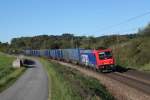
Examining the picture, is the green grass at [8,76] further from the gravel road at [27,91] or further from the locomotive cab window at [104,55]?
the locomotive cab window at [104,55]

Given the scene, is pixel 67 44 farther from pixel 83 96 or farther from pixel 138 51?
pixel 83 96

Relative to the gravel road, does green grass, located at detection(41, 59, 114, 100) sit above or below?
above

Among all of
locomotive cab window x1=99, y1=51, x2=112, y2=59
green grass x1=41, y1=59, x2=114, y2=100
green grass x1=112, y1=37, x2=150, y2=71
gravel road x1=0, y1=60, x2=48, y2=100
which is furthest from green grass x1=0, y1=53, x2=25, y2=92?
green grass x1=112, y1=37, x2=150, y2=71

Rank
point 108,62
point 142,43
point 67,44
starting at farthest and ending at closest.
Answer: point 67,44, point 142,43, point 108,62

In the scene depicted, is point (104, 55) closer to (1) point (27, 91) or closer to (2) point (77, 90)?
(1) point (27, 91)

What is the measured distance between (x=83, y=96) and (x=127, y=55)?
42.4 meters

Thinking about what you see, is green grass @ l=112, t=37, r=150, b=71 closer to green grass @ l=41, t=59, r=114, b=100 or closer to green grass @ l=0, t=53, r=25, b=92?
green grass @ l=0, t=53, r=25, b=92

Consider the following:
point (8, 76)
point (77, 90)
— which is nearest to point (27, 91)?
point (77, 90)

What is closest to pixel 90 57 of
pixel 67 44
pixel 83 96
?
pixel 83 96

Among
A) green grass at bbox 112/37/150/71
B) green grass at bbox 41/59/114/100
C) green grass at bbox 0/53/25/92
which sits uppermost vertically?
green grass at bbox 112/37/150/71

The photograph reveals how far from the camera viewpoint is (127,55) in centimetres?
6162

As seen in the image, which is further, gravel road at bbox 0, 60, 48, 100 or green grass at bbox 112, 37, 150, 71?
green grass at bbox 112, 37, 150, 71

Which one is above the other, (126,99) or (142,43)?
(142,43)

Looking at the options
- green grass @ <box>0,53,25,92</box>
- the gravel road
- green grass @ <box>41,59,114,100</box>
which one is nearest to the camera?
green grass @ <box>41,59,114,100</box>
